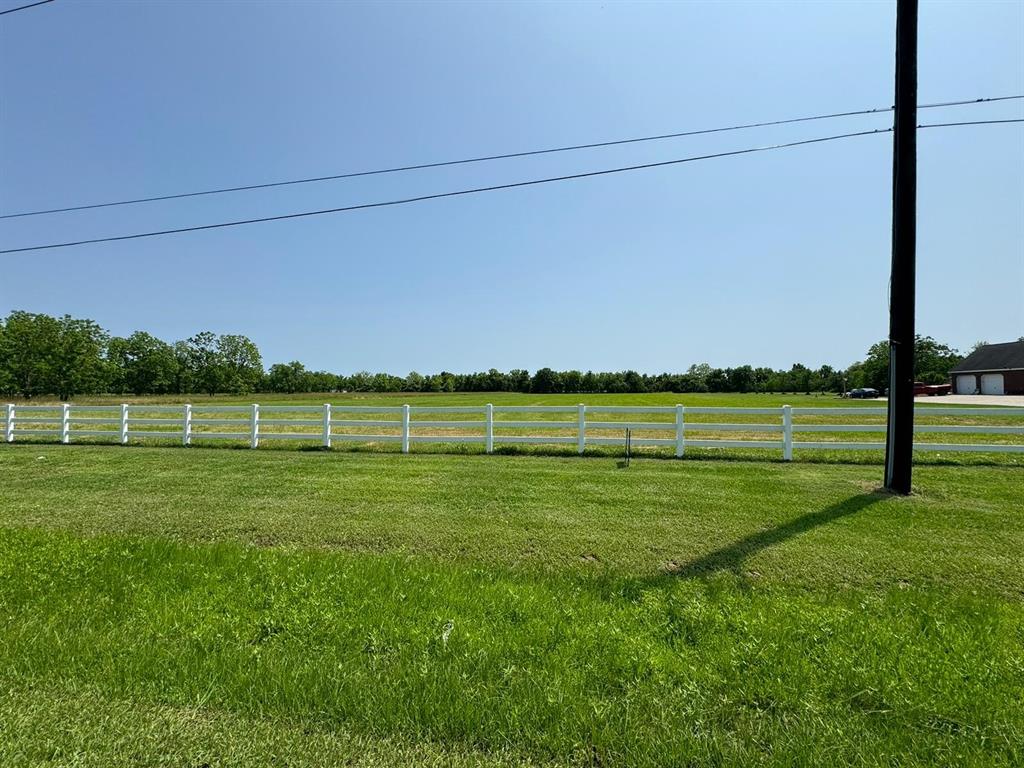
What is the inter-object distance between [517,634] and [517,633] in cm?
1

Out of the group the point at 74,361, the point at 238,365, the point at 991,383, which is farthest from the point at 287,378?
the point at 991,383

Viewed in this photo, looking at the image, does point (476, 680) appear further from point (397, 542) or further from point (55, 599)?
point (55, 599)

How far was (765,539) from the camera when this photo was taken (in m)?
4.82

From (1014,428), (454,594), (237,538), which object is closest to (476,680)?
(454,594)

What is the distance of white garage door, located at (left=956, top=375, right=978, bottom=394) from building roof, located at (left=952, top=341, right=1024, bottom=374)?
1.01m

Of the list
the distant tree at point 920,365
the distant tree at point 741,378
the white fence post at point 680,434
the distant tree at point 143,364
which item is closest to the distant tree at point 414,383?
the distant tree at point 143,364

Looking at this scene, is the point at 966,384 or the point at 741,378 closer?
the point at 966,384

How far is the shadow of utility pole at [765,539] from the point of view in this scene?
13.6 feet

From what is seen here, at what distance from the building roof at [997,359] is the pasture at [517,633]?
58.8m

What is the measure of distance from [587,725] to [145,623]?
301 cm

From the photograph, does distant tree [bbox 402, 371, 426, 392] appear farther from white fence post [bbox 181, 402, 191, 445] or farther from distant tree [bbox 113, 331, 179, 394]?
white fence post [bbox 181, 402, 191, 445]

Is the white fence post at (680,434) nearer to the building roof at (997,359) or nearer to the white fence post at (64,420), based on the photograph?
the white fence post at (64,420)

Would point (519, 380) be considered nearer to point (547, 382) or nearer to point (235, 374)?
point (547, 382)

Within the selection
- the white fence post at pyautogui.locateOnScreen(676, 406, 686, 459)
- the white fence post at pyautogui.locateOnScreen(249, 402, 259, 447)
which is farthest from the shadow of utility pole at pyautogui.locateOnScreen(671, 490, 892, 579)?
the white fence post at pyautogui.locateOnScreen(249, 402, 259, 447)
